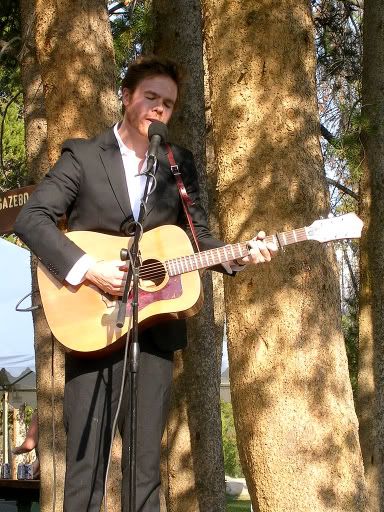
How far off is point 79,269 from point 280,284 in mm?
816

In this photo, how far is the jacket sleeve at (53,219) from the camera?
4.35 m

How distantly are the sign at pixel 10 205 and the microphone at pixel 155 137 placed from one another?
150 centimetres

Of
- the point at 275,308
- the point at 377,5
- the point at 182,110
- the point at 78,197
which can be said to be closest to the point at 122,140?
the point at 78,197

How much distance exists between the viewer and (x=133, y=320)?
388 cm

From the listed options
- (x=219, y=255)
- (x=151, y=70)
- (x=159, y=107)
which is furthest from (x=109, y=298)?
(x=151, y=70)

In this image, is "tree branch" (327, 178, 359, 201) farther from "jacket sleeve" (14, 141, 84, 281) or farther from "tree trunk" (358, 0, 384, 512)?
"jacket sleeve" (14, 141, 84, 281)

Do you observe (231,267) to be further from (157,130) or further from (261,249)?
(157,130)

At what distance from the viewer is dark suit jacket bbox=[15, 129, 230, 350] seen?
4363 mm

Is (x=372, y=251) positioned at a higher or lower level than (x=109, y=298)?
higher

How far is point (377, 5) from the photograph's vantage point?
1117 cm

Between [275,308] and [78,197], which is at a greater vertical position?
[78,197]

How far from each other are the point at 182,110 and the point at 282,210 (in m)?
4.07

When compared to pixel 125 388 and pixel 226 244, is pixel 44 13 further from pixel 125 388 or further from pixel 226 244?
pixel 125 388

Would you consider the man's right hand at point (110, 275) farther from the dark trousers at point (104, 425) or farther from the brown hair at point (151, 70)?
the brown hair at point (151, 70)
